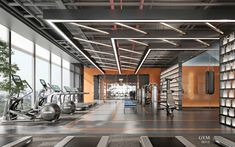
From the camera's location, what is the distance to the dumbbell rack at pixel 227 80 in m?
8.13

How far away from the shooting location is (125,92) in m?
28.0

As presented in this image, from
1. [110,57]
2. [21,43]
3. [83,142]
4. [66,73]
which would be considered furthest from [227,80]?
[66,73]

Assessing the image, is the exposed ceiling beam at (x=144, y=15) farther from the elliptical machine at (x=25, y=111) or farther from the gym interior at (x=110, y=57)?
the elliptical machine at (x=25, y=111)

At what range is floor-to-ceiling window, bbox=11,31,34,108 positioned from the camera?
11.9m

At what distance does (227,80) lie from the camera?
8.54 meters

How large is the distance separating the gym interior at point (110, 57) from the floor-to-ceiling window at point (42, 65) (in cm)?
6

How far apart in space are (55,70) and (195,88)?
885cm

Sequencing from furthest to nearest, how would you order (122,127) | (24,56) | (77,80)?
(77,80) → (24,56) → (122,127)

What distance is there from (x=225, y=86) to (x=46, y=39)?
782 centimetres

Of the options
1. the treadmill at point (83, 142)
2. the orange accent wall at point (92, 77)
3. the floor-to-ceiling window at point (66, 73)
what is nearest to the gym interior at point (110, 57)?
the treadmill at point (83, 142)

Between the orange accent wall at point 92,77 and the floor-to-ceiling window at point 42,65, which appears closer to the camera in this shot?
the floor-to-ceiling window at point 42,65

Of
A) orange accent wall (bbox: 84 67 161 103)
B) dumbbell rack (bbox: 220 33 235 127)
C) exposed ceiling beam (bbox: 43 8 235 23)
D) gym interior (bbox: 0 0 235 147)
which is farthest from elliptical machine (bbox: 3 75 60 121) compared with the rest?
orange accent wall (bbox: 84 67 161 103)

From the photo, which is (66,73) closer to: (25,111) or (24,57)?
(24,57)

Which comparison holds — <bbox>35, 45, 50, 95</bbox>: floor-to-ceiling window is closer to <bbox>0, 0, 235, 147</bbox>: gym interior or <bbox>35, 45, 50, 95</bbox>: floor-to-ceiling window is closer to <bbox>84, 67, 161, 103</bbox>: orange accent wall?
<bbox>0, 0, 235, 147</bbox>: gym interior
